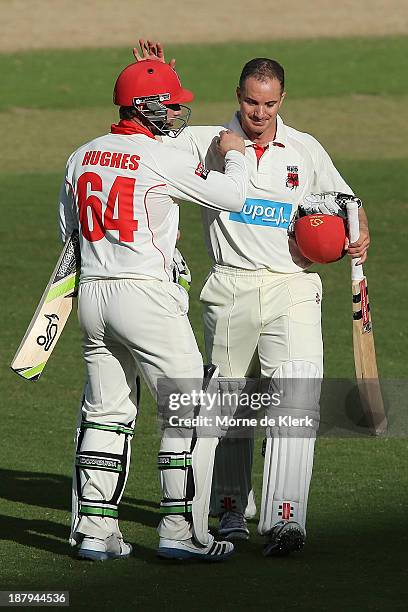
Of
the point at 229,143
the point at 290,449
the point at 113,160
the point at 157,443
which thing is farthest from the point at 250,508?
the point at 113,160

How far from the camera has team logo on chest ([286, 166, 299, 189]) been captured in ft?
22.9

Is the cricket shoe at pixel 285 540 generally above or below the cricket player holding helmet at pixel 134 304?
below

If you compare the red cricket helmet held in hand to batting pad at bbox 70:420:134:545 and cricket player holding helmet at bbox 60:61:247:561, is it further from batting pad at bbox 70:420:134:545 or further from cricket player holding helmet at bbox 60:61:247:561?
batting pad at bbox 70:420:134:545

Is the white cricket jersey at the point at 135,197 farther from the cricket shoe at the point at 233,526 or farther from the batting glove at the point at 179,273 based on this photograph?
the cricket shoe at the point at 233,526

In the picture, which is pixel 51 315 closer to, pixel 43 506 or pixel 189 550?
pixel 189 550

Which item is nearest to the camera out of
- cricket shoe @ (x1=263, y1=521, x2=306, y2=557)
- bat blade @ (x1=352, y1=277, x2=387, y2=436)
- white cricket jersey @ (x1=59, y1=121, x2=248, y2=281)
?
white cricket jersey @ (x1=59, y1=121, x2=248, y2=281)

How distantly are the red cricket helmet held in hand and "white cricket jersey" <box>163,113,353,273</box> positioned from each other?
43 centimetres

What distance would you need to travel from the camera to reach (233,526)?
6949mm

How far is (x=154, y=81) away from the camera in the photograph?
248 inches

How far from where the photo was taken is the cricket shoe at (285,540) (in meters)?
6.41

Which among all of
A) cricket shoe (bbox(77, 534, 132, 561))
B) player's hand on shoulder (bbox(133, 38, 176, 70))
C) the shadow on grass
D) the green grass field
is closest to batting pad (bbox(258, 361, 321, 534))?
the green grass field

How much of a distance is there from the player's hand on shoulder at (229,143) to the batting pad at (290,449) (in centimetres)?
100

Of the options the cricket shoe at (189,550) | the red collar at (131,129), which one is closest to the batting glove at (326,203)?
the red collar at (131,129)

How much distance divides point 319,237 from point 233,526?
4.60 ft
